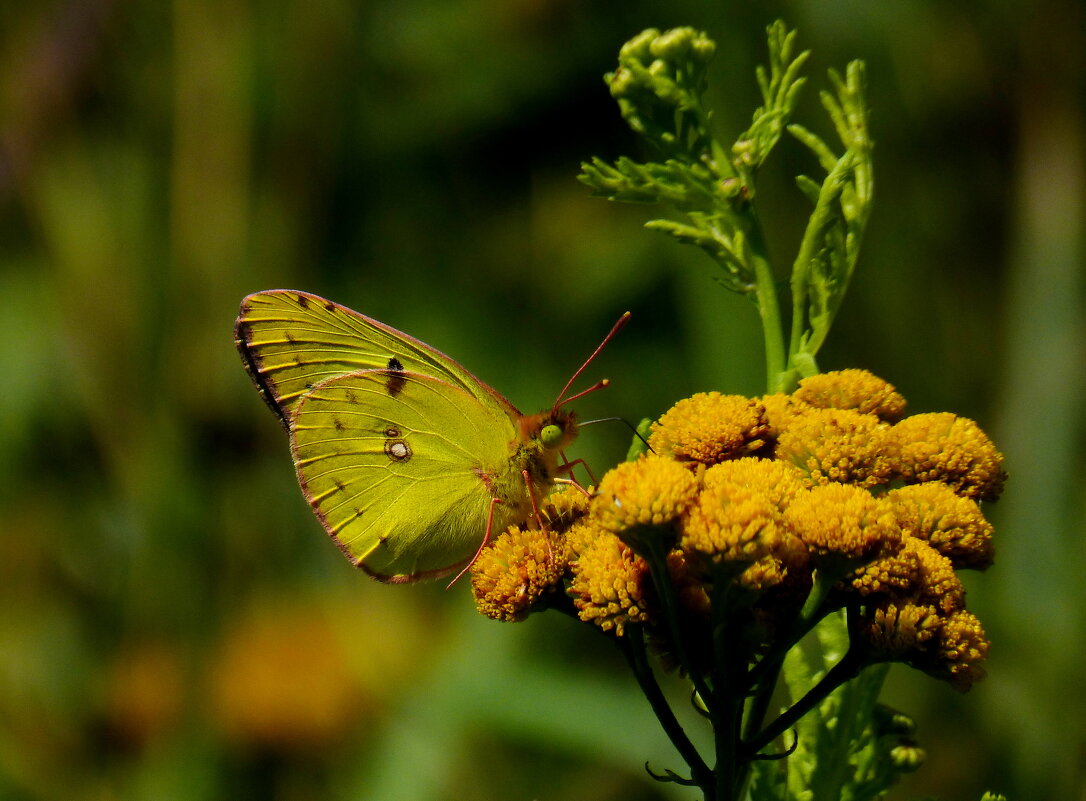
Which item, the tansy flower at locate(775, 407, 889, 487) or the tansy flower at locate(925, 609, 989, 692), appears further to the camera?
the tansy flower at locate(775, 407, 889, 487)

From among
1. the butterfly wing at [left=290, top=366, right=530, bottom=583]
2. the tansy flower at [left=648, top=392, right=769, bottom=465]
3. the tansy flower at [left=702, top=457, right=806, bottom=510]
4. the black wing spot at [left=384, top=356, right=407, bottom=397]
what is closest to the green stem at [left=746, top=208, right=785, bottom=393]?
the tansy flower at [left=648, top=392, right=769, bottom=465]

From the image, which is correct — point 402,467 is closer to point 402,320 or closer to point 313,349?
point 313,349

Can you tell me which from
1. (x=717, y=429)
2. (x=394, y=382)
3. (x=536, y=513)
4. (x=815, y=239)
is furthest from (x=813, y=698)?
(x=394, y=382)

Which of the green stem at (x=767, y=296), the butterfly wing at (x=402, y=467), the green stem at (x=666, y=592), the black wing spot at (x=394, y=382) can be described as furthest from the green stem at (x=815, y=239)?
the black wing spot at (x=394, y=382)

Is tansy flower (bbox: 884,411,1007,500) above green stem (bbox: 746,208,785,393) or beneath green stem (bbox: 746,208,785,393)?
beneath

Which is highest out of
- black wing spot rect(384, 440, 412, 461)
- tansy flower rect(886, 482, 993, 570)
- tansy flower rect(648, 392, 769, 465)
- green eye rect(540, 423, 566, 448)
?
tansy flower rect(648, 392, 769, 465)

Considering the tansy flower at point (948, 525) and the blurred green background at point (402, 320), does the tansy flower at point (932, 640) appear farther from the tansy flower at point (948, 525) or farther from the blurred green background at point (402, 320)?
the blurred green background at point (402, 320)

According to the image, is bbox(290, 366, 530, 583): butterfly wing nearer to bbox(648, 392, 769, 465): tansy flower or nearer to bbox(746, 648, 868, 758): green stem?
bbox(648, 392, 769, 465): tansy flower
